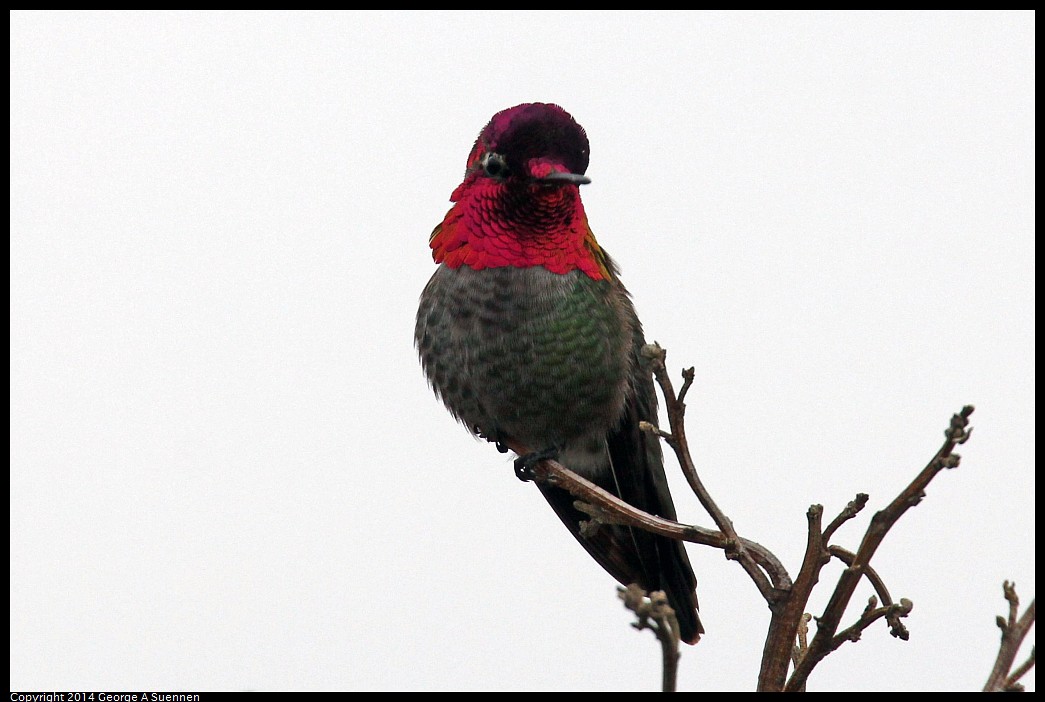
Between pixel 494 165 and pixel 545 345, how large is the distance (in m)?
0.67

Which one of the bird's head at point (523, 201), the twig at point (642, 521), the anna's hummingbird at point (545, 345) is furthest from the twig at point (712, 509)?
the anna's hummingbird at point (545, 345)

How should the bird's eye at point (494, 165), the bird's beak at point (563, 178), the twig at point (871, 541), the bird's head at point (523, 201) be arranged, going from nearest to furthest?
the twig at point (871, 541) → the bird's beak at point (563, 178) → the bird's head at point (523, 201) → the bird's eye at point (494, 165)

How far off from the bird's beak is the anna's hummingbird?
0.13 metres

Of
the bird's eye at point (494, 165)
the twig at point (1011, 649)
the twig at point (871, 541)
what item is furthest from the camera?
the bird's eye at point (494, 165)

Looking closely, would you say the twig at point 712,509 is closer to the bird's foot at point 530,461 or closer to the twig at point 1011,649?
the twig at point 1011,649

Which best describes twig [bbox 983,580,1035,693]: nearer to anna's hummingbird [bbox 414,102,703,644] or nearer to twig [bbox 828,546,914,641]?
A: twig [bbox 828,546,914,641]

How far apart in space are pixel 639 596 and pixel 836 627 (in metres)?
0.70

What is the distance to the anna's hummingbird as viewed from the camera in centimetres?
349

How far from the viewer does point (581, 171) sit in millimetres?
3223

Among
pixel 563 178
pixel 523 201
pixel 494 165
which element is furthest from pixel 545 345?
pixel 563 178

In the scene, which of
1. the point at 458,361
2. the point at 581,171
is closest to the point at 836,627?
the point at 581,171

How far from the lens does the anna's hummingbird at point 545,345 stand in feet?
11.4

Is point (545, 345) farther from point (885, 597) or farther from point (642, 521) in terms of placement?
point (885, 597)
